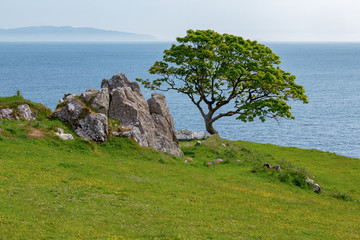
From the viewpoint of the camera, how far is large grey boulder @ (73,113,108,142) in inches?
1613

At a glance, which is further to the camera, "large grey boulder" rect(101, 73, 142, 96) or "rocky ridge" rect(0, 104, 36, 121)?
"large grey boulder" rect(101, 73, 142, 96)

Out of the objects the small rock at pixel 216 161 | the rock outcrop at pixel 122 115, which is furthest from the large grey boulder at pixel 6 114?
the small rock at pixel 216 161

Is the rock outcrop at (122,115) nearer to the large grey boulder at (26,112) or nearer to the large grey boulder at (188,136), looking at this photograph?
the large grey boulder at (26,112)

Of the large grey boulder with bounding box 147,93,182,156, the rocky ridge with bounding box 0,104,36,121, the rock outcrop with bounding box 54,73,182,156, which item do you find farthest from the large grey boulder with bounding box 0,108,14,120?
the large grey boulder with bounding box 147,93,182,156

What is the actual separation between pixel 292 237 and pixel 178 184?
11950mm

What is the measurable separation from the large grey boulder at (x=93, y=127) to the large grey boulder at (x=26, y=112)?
19.3ft

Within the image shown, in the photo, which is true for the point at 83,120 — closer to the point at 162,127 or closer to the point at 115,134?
the point at 115,134

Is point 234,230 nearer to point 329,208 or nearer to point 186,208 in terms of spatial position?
point 186,208

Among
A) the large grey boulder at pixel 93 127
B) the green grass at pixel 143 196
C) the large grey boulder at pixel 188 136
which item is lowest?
the large grey boulder at pixel 188 136

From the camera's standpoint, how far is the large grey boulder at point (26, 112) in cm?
4347

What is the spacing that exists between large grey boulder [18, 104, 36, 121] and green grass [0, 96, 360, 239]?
2650 millimetres

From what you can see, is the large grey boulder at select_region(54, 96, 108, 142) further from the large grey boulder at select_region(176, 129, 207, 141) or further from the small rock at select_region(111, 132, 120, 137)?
the large grey boulder at select_region(176, 129, 207, 141)

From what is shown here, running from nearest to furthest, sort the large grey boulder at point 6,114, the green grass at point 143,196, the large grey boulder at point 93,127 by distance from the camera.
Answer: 1. the green grass at point 143,196
2. the large grey boulder at point 93,127
3. the large grey boulder at point 6,114

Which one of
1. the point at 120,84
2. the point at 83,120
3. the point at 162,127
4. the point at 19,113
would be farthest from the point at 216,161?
the point at 19,113
